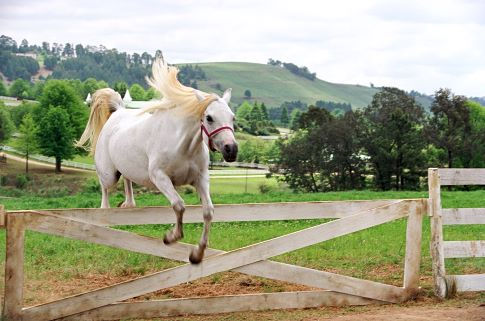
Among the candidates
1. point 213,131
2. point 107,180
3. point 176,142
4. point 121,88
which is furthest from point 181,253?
point 121,88

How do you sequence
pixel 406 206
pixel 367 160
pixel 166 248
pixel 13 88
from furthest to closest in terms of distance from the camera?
pixel 13 88 → pixel 367 160 → pixel 406 206 → pixel 166 248

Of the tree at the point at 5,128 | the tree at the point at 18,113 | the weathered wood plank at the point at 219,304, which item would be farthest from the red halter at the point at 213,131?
the tree at the point at 18,113

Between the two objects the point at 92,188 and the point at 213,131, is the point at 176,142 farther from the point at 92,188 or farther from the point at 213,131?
the point at 92,188

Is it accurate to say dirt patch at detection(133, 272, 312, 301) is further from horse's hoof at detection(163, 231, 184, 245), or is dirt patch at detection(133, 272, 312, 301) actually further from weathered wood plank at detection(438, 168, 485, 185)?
weathered wood plank at detection(438, 168, 485, 185)

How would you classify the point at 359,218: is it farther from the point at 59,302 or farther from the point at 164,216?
the point at 59,302

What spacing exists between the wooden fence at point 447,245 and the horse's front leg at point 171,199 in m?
3.07

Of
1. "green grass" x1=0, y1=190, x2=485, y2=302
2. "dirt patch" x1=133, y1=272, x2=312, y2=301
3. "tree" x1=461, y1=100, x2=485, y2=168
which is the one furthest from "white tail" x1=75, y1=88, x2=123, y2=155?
"tree" x1=461, y1=100, x2=485, y2=168

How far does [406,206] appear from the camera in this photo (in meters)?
8.93

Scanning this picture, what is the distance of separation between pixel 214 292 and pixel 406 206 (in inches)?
101

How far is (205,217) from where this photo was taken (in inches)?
315

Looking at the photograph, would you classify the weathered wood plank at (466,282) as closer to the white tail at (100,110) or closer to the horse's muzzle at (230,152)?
the horse's muzzle at (230,152)

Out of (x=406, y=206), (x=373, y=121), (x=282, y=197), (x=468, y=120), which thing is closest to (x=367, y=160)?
(x=373, y=121)

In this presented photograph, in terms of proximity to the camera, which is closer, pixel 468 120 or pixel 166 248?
pixel 166 248

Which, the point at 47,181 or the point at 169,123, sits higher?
the point at 169,123
